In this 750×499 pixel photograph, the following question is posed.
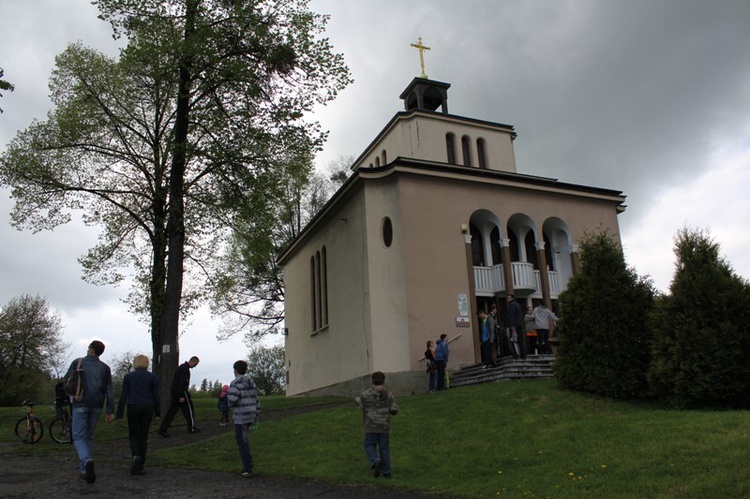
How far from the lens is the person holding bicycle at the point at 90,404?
8430mm

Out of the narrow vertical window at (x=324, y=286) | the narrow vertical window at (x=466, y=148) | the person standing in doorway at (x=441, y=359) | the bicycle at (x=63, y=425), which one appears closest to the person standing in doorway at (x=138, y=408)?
the bicycle at (x=63, y=425)

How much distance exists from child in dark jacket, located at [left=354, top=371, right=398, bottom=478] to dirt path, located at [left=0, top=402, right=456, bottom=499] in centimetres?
54

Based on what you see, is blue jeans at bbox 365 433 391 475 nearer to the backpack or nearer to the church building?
the backpack

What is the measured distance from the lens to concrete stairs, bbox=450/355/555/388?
54.7ft

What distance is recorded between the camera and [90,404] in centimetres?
868

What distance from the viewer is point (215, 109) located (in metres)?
17.9

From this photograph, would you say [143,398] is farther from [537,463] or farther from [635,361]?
[635,361]

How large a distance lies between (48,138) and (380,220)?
10757 mm

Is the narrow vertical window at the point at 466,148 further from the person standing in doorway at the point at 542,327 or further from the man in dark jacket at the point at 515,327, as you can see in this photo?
the man in dark jacket at the point at 515,327

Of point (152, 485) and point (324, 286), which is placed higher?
point (324, 286)

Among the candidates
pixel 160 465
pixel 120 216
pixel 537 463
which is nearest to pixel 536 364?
pixel 537 463

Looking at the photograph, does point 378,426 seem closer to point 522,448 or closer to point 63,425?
point 522,448

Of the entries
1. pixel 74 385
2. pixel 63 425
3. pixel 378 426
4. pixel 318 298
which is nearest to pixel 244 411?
pixel 378 426

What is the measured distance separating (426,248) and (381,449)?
11143 millimetres
